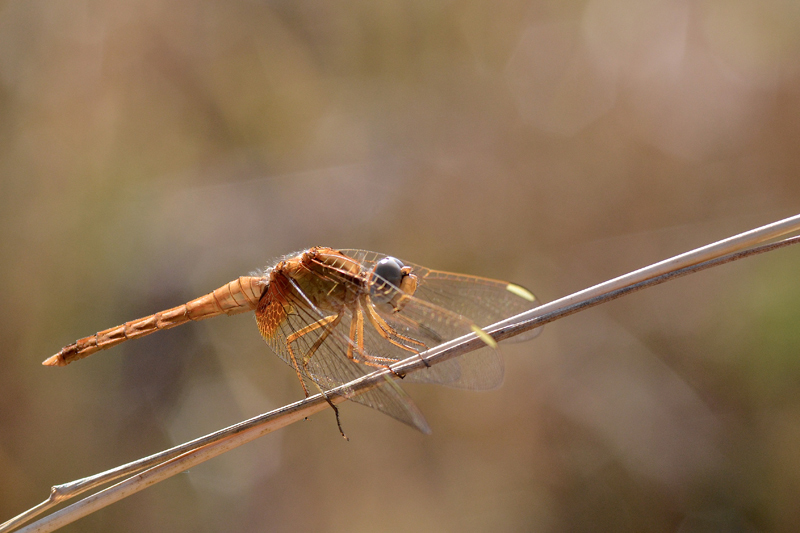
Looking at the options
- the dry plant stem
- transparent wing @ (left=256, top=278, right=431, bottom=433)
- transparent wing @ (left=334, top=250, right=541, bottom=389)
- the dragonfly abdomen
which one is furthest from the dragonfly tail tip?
transparent wing @ (left=334, top=250, right=541, bottom=389)

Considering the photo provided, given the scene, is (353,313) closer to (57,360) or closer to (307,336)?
(307,336)

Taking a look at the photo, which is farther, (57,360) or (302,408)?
(57,360)

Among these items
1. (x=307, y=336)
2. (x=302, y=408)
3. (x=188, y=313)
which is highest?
(x=188, y=313)

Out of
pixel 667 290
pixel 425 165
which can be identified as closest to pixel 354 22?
pixel 425 165

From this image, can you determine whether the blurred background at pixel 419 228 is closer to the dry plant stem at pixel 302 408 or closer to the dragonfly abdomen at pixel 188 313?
the dragonfly abdomen at pixel 188 313

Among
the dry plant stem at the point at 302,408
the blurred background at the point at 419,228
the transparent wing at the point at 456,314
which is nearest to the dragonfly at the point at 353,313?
the transparent wing at the point at 456,314

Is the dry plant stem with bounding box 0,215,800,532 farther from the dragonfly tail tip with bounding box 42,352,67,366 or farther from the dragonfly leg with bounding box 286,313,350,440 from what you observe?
the dragonfly tail tip with bounding box 42,352,67,366

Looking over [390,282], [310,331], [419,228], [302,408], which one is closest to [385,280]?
[390,282]

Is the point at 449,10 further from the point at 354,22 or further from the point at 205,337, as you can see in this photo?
the point at 205,337
